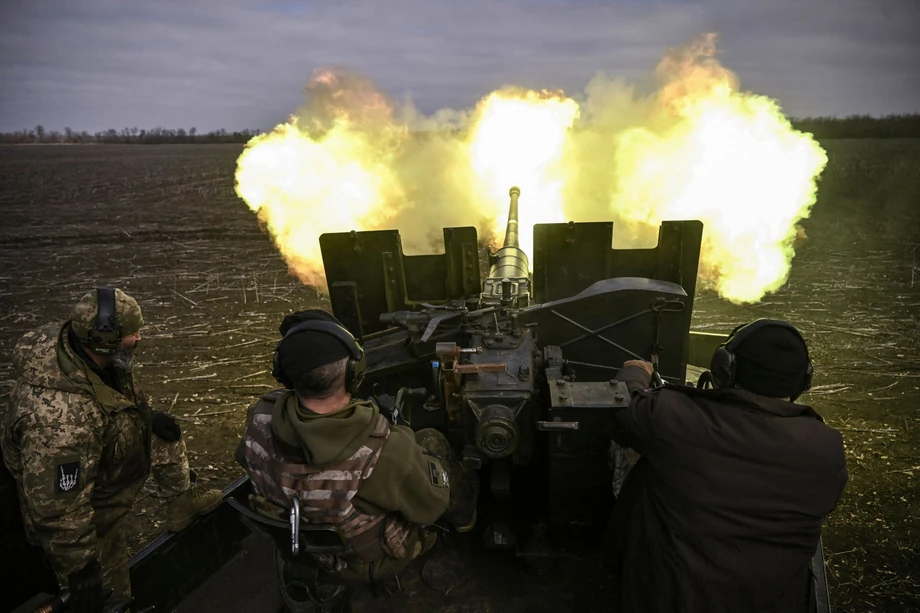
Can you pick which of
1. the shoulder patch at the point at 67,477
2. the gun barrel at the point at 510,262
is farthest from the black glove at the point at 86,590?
the gun barrel at the point at 510,262

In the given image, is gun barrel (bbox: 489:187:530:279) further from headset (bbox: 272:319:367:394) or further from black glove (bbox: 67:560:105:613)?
black glove (bbox: 67:560:105:613)

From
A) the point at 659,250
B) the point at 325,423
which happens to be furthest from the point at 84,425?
the point at 659,250

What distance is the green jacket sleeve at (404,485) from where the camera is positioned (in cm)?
257

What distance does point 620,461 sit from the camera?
3422 millimetres

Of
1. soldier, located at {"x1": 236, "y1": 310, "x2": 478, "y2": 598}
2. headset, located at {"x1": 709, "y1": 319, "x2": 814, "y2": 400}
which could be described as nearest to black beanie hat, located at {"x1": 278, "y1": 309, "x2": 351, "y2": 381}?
soldier, located at {"x1": 236, "y1": 310, "x2": 478, "y2": 598}

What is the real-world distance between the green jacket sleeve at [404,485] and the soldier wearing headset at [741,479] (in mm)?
→ 963

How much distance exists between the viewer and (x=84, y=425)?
3061mm

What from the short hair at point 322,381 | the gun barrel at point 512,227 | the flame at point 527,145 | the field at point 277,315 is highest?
the flame at point 527,145

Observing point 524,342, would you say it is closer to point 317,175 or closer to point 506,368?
point 506,368

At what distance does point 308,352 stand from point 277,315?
954cm

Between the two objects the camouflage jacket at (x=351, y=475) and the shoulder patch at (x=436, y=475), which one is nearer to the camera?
the camouflage jacket at (x=351, y=475)

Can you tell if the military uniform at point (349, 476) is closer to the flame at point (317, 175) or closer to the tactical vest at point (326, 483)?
the tactical vest at point (326, 483)

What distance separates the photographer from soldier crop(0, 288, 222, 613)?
291 centimetres

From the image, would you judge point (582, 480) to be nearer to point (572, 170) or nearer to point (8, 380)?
point (8, 380)
